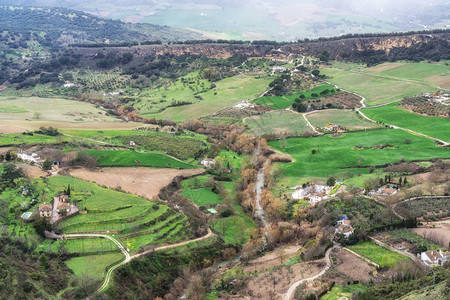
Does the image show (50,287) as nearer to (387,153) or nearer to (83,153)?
(83,153)

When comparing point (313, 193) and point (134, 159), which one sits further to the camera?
point (134, 159)

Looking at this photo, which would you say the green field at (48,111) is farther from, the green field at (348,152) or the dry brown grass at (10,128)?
the green field at (348,152)

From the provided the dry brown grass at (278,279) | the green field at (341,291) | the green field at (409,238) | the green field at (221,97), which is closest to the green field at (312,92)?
the green field at (221,97)

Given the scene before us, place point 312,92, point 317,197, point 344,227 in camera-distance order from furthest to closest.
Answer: point 312,92
point 317,197
point 344,227

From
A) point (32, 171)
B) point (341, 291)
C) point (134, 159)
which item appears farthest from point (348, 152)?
point (32, 171)

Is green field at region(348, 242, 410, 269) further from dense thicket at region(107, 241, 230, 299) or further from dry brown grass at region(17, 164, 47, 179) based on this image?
dry brown grass at region(17, 164, 47, 179)

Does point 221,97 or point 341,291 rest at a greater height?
point 221,97

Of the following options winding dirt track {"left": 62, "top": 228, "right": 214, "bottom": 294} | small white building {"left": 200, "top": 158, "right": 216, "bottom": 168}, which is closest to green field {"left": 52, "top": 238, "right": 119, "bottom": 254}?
winding dirt track {"left": 62, "top": 228, "right": 214, "bottom": 294}

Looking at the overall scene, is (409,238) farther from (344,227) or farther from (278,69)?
(278,69)
